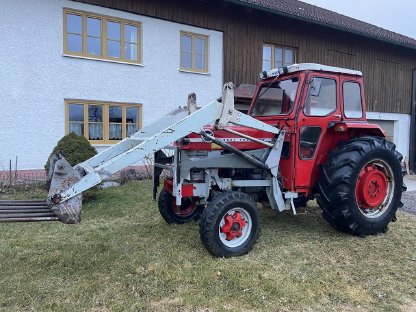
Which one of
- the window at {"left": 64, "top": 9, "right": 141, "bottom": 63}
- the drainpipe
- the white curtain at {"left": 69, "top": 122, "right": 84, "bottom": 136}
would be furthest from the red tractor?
the drainpipe

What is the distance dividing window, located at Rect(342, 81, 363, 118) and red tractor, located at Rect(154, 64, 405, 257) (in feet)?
0.05

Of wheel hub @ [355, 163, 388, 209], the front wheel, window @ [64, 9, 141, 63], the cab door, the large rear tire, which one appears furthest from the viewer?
window @ [64, 9, 141, 63]

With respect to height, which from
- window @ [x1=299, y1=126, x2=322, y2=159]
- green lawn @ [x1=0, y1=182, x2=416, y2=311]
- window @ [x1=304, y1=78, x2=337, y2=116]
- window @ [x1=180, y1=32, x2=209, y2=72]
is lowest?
green lawn @ [x1=0, y1=182, x2=416, y2=311]

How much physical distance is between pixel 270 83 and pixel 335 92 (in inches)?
34.9

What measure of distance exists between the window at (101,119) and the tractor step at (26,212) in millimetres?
5941

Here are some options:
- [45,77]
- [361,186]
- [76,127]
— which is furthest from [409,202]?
[45,77]

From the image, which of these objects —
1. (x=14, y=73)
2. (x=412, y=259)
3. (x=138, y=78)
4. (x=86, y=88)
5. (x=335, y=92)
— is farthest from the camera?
(x=138, y=78)

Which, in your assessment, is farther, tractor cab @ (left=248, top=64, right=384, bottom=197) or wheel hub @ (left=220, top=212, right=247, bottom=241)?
tractor cab @ (left=248, top=64, right=384, bottom=197)

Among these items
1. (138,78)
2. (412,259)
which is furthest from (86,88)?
(412,259)

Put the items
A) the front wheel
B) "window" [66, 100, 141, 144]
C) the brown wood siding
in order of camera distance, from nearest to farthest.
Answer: the front wheel < "window" [66, 100, 141, 144] < the brown wood siding

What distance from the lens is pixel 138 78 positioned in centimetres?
1031

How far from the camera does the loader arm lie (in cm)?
337

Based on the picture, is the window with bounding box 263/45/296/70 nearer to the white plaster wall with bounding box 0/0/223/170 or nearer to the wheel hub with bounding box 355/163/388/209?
the white plaster wall with bounding box 0/0/223/170

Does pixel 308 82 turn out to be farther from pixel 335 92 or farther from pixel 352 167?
pixel 352 167
